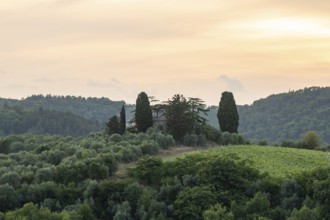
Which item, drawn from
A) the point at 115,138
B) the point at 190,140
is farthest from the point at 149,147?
the point at 115,138

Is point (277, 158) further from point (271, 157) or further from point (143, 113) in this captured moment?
point (143, 113)

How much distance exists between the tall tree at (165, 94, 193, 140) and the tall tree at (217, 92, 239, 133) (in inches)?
376

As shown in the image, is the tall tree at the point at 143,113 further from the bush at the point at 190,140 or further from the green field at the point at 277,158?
the green field at the point at 277,158

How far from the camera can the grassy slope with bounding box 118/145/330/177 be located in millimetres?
58025

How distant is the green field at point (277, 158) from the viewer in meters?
57.7

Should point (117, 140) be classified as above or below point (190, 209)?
above

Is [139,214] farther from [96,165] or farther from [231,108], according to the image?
[231,108]

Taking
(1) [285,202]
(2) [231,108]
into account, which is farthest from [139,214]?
(2) [231,108]

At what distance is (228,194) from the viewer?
49.8 meters

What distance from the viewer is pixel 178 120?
71.7 metres

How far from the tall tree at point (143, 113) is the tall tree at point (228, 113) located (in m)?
11.6

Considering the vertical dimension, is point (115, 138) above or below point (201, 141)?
above

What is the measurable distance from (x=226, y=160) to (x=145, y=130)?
83.1ft

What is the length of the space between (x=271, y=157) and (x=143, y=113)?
64.5 ft
